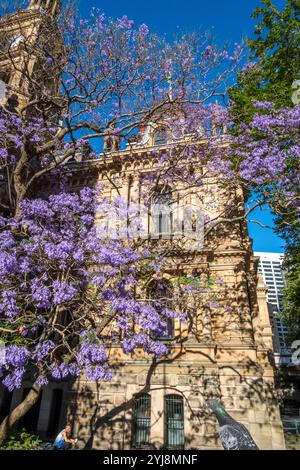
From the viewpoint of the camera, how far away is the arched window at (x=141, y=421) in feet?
43.1

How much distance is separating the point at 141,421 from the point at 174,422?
56.0 inches

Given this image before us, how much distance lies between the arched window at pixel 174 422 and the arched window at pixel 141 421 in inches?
31.2

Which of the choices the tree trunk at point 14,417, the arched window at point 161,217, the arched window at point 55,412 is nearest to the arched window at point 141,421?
the arched window at point 55,412

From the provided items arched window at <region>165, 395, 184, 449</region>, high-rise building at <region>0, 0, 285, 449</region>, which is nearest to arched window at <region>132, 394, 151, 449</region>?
high-rise building at <region>0, 0, 285, 449</region>

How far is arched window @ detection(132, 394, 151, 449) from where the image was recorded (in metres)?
13.1

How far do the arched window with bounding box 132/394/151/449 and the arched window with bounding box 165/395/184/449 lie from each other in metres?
0.79

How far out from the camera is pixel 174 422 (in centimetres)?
1330

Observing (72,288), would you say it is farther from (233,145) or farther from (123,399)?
(233,145)

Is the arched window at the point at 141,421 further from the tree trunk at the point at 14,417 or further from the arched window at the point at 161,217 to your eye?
the arched window at the point at 161,217

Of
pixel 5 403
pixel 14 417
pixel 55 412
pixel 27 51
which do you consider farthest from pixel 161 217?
pixel 5 403

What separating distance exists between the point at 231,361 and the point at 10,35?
19.6m

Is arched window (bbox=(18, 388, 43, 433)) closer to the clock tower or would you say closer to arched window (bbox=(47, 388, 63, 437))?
arched window (bbox=(47, 388, 63, 437))

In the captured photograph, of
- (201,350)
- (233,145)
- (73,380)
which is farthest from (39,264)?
(233,145)

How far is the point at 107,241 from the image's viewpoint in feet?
40.9
